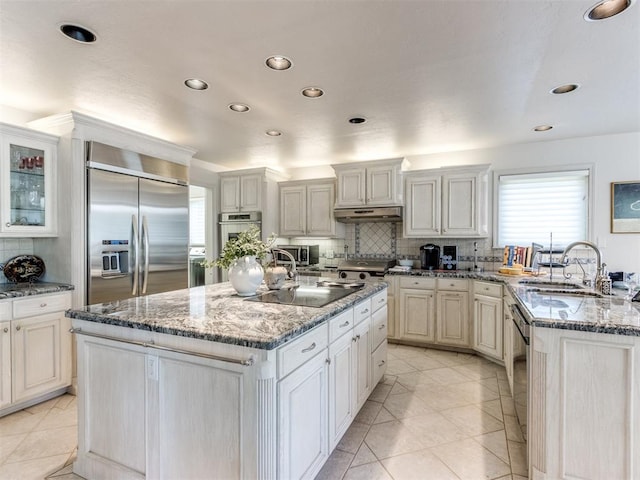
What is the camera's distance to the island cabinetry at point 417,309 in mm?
4070

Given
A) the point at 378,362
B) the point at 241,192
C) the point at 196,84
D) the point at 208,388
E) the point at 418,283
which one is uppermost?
the point at 196,84

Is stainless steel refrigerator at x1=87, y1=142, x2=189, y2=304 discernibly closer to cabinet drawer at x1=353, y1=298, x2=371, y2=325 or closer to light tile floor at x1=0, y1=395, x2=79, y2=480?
light tile floor at x1=0, y1=395, x2=79, y2=480

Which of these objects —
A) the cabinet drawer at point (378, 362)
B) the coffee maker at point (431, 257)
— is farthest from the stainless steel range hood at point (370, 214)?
the cabinet drawer at point (378, 362)

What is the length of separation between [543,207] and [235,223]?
4110 mm

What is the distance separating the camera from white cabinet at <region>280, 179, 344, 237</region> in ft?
16.1

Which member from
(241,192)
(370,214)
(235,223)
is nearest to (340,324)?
(370,214)

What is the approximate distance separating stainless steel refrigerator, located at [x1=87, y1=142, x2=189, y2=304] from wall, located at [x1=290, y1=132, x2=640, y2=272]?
375 centimetres

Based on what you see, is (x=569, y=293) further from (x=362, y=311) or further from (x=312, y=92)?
(x=312, y=92)

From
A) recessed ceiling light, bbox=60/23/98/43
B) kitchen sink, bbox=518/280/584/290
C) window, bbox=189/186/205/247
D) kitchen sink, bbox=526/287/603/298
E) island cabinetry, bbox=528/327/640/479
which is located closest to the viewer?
island cabinetry, bbox=528/327/640/479

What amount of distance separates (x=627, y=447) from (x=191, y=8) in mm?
2991

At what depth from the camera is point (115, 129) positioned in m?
3.12

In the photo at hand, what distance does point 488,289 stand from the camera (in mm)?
3637

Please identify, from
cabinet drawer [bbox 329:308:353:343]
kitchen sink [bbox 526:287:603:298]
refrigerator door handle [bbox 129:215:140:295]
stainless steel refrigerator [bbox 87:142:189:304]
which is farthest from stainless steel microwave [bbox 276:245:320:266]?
kitchen sink [bbox 526:287:603:298]

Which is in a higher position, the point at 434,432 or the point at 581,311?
the point at 581,311
